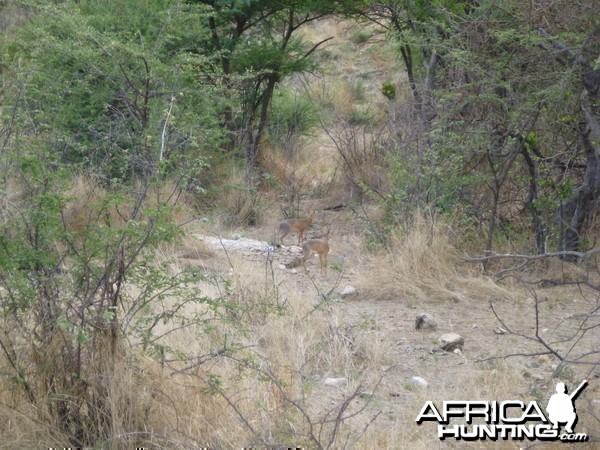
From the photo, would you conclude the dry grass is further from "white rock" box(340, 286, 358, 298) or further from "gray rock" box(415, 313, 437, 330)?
"gray rock" box(415, 313, 437, 330)

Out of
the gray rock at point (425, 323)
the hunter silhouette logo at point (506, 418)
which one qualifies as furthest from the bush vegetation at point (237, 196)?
the gray rock at point (425, 323)

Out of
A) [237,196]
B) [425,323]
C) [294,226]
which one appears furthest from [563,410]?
[237,196]

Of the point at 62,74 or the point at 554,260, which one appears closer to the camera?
the point at 554,260

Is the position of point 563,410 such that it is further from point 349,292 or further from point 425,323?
point 349,292

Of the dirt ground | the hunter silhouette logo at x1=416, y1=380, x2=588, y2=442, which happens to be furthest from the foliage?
the hunter silhouette logo at x1=416, y1=380, x2=588, y2=442

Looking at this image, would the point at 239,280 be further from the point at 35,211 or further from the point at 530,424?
the point at 530,424

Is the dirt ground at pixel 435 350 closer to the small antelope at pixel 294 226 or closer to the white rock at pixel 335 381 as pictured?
the white rock at pixel 335 381

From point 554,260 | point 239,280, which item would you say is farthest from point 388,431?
point 554,260

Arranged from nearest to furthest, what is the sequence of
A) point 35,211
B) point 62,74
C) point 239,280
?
1. point 35,211
2. point 239,280
3. point 62,74

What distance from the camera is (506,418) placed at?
4.21 m

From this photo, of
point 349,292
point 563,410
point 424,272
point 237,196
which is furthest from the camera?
point 237,196

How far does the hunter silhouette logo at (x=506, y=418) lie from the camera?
3.87m

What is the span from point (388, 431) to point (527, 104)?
389 centimetres

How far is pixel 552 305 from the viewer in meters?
6.83
